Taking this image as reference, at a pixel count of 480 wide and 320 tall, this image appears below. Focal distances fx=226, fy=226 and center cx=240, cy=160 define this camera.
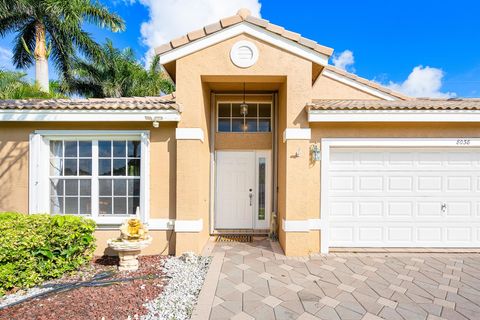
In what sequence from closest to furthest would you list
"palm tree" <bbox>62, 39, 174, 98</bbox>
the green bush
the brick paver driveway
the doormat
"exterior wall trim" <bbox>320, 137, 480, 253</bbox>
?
the brick paver driveway, the green bush, "exterior wall trim" <bbox>320, 137, 480, 253</bbox>, the doormat, "palm tree" <bbox>62, 39, 174, 98</bbox>

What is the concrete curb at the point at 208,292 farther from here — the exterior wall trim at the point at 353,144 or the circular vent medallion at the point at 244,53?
the circular vent medallion at the point at 244,53

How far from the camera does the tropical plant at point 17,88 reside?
454 inches

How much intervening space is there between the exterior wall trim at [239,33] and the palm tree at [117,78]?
50.1ft

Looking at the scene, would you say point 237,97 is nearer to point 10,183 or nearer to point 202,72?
point 202,72

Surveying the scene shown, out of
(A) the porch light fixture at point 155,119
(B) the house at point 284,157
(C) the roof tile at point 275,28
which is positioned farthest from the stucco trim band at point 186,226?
(C) the roof tile at point 275,28

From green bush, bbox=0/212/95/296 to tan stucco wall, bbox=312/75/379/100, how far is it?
28.3ft

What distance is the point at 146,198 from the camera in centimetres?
598

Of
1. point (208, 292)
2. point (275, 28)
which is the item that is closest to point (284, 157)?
point (275, 28)

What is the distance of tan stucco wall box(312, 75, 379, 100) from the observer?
29.0ft

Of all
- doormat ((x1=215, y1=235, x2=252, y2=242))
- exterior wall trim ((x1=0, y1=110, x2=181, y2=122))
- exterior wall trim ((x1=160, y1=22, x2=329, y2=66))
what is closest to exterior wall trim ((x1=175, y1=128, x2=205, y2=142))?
exterior wall trim ((x1=0, y1=110, x2=181, y2=122))

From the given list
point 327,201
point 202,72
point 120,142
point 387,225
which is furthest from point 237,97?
point 387,225

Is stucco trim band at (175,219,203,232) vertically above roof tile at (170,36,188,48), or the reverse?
roof tile at (170,36,188,48)

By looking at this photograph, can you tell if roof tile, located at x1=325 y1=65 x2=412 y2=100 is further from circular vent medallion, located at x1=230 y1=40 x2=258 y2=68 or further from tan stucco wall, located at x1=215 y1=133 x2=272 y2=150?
circular vent medallion, located at x1=230 y1=40 x2=258 y2=68

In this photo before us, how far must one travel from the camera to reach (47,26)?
14.6m
